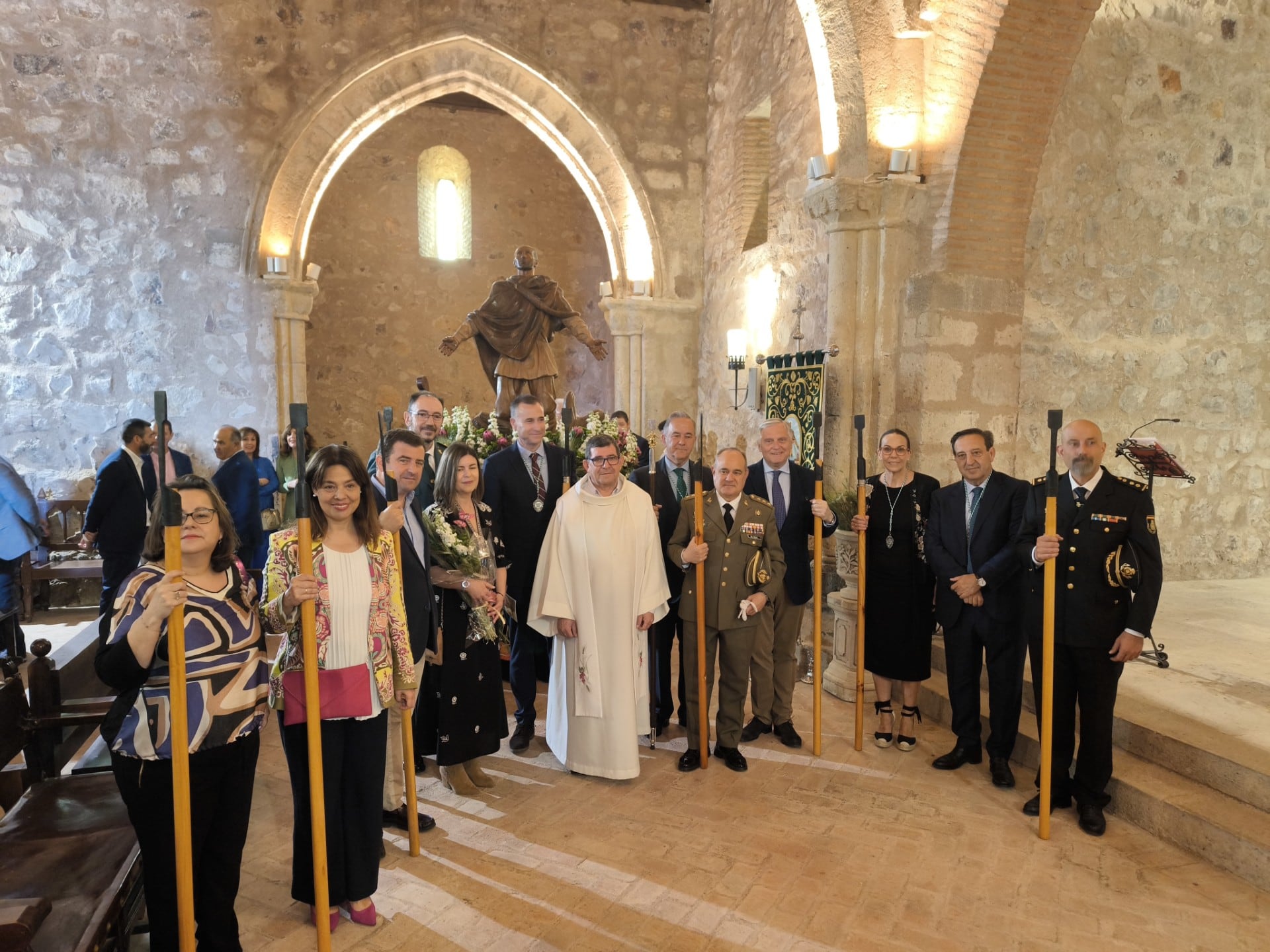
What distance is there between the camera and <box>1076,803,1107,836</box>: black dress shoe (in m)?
3.38

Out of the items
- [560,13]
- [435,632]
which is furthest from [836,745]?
[560,13]

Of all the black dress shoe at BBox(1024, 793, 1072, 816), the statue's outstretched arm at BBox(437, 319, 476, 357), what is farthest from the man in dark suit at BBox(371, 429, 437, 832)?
the statue's outstretched arm at BBox(437, 319, 476, 357)

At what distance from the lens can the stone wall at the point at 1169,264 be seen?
668 centimetres

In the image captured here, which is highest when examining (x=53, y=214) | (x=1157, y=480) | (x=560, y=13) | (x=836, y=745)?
(x=560, y=13)

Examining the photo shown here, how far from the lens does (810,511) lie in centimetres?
450

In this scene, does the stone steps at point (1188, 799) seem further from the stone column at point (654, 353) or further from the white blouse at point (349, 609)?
the stone column at point (654, 353)

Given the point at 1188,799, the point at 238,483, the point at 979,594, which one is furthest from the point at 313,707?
the point at 238,483

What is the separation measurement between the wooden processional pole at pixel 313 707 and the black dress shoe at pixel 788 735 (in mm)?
2393

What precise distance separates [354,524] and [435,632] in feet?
3.07

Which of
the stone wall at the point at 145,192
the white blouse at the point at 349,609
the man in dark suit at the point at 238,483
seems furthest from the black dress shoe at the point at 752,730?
the stone wall at the point at 145,192

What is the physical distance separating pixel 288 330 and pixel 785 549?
7395 mm

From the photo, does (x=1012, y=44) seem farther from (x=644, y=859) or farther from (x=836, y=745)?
(x=644, y=859)

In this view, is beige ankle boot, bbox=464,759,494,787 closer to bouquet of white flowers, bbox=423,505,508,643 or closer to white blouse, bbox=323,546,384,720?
bouquet of white flowers, bbox=423,505,508,643

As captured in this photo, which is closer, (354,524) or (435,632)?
(354,524)
